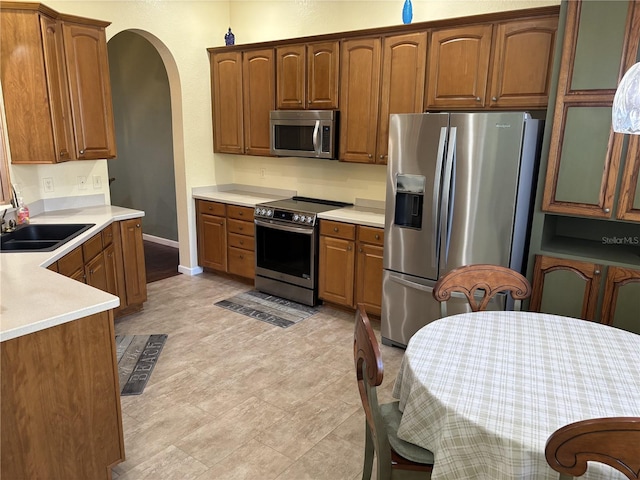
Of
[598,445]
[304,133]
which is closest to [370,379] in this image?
[598,445]

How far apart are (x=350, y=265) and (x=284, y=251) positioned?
0.73 meters

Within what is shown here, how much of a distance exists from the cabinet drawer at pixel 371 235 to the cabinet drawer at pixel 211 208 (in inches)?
67.6

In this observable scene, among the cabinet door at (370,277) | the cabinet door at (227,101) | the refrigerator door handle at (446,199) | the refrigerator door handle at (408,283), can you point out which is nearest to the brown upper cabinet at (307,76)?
the cabinet door at (227,101)

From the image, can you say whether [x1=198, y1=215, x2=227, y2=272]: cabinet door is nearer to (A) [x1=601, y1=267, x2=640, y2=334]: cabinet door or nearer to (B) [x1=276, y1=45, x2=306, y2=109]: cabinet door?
(B) [x1=276, y1=45, x2=306, y2=109]: cabinet door

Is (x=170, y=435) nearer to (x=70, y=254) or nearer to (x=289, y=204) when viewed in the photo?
(x=70, y=254)

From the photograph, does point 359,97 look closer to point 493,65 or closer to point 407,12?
point 407,12

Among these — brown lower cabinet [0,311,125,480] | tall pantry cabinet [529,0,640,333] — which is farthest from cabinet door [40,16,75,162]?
tall pantry cabinet [529,0,640,333]

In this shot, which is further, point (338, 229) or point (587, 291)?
point (338, 229)

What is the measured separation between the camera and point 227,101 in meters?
4.88

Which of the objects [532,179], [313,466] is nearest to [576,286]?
[532,179]

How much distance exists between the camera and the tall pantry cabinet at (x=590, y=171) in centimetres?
254

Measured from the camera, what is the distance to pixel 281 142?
4.45 m

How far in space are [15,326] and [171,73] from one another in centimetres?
377

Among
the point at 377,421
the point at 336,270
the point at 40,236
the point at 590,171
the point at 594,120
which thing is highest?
the point at 594,120
